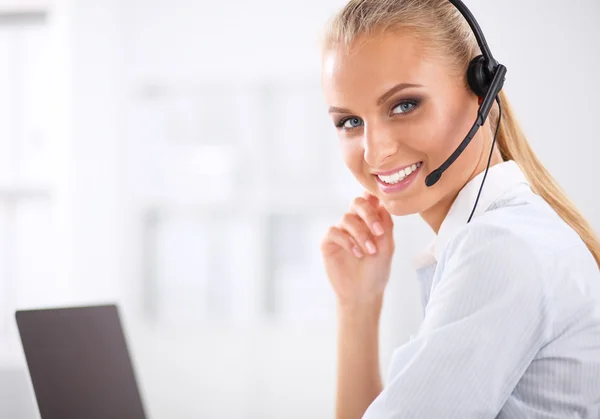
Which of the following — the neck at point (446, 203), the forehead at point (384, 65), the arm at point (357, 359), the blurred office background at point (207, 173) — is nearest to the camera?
the forehead at point (384, 65)

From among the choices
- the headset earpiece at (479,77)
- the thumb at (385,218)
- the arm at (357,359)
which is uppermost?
the headset earpiece at (479,77)

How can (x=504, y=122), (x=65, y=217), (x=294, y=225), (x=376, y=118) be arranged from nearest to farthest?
(x=376, y=118)
(x=504, y=122)
(x=65, y=217)
(x=294, y=225)

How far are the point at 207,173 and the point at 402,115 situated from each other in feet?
9.92

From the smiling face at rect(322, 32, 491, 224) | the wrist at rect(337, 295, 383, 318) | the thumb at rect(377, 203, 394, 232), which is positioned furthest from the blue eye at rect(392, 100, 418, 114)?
the wrist at rect(337, 295, 383, 318)

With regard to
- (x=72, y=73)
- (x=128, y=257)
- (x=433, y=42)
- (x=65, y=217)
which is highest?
(x=72, y=73)

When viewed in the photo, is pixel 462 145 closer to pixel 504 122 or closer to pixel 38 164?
pixel 504 122

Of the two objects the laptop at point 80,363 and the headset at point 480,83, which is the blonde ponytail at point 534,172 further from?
the laptop at point 80,363

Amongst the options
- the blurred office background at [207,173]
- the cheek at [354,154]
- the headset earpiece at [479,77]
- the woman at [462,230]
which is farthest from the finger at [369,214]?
the blurred office background at [207,173]

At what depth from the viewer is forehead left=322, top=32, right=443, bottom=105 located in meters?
0.88

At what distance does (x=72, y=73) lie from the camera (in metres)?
3.55

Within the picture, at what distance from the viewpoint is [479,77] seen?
0.92 m

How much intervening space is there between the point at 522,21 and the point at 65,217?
2622mm

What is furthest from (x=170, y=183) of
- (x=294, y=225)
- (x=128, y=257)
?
(x=294, y=225)

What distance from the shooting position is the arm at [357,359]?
48.0 inches
